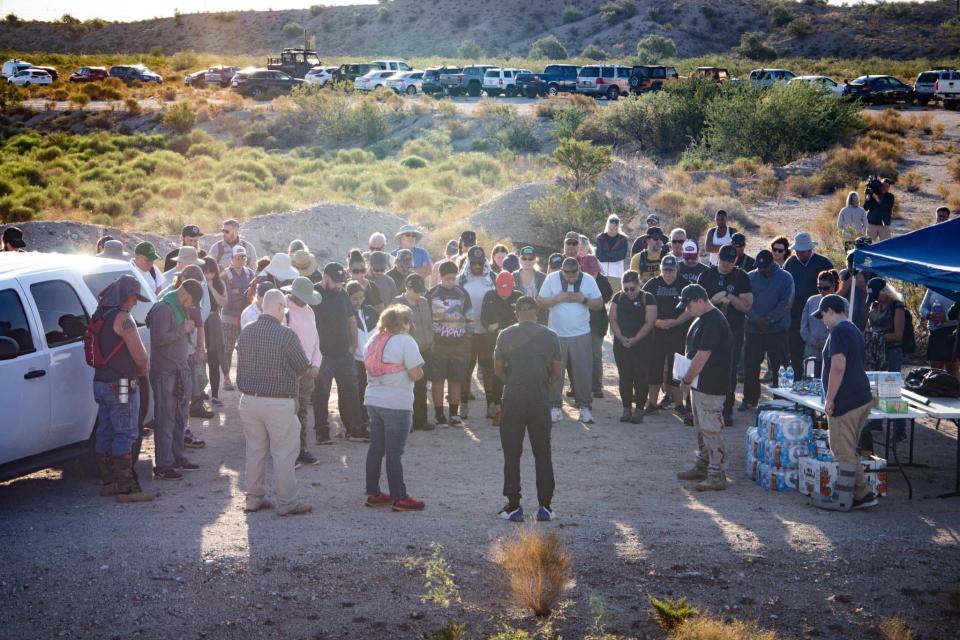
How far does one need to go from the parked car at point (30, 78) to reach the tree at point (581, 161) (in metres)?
47.9

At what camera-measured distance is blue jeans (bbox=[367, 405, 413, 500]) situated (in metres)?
7.97

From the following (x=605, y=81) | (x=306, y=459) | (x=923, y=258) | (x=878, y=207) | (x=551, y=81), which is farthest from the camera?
(x=551, y=81)

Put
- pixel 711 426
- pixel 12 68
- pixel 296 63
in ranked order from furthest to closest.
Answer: pixel 12 68, pixel 296 63, pixel 711 426

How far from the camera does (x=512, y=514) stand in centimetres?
802

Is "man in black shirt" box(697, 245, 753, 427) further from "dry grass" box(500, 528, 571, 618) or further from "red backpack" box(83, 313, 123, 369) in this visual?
"red backpack" box(83, 313, 123, 369)

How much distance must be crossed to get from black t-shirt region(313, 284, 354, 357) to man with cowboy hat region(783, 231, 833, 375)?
564 cm

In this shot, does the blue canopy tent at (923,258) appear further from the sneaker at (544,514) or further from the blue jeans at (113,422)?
the blue jeans at (113,422)

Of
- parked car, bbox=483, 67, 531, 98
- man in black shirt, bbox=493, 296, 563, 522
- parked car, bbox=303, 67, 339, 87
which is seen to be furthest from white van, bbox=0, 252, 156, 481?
parked car, bbox=303, 67, 339, 87

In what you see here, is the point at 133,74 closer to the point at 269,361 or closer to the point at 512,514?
the point at 269,361

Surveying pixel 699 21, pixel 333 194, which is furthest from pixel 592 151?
pixel 699 21

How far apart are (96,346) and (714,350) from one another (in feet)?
17.8

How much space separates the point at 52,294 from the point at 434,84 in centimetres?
4931

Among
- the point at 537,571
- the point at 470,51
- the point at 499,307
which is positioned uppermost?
the point at 470,51

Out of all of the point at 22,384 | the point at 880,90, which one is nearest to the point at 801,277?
the point at 22,384
